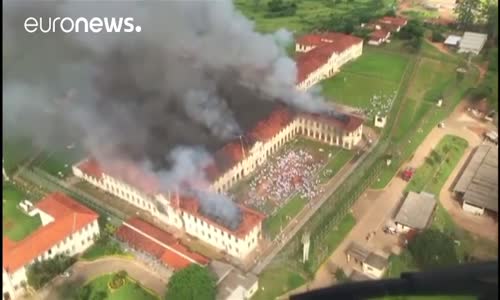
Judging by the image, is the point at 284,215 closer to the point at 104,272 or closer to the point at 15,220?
the point at 104,272

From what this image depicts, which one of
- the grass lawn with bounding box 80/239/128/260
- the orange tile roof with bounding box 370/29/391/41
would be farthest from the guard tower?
the orange tile roof with bounding box 370/29/391/41

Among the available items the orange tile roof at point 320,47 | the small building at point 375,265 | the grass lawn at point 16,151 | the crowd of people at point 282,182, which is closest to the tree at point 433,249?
the small building at point 375,265

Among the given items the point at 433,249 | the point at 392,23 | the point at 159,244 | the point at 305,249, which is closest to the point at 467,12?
the point at 392,23

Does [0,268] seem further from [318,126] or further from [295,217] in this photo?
[318,126]

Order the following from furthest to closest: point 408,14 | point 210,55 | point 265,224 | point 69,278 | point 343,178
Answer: point 408,14, point 210,55, point 343,178, point 265,224, point 69,278

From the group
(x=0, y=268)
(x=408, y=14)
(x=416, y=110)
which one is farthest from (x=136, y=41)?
(x=408, y=14)

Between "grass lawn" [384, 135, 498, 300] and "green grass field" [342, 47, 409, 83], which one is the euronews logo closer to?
"green grass field" [342, 47, 409, 83]

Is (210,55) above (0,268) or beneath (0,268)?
above
